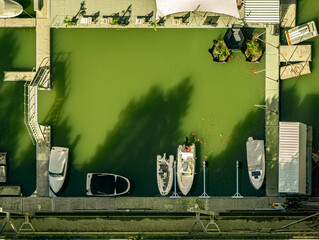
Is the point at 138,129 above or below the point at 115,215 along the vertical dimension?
above

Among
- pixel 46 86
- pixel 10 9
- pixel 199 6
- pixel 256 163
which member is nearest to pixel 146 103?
pixel 46 86

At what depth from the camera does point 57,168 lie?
77.9ft

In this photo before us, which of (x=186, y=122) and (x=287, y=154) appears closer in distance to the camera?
(x=287, y=154)

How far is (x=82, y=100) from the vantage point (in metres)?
24.4

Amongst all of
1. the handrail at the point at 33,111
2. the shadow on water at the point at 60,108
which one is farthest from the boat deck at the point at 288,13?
the handrail at the point at 33,111

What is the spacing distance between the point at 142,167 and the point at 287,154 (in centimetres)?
804

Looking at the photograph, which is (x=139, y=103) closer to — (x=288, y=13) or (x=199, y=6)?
(x=199, y=6)

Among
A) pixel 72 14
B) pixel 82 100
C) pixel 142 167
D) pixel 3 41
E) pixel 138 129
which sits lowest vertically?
pixel 142 167

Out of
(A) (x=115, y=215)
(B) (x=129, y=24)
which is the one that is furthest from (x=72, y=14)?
(A) (x=115, y=215)

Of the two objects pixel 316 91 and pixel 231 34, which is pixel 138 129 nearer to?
pixel 231 34

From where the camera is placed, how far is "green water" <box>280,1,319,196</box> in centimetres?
2398

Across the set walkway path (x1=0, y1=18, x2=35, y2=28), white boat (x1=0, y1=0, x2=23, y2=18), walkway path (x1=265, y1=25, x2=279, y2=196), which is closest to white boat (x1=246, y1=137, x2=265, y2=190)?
walkway path (x1=265, y1=25, x2=279, y2=196)

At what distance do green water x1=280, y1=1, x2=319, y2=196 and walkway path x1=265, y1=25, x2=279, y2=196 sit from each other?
2.16 feet

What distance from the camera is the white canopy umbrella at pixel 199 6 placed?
22.8 m
